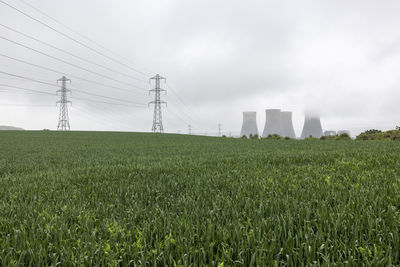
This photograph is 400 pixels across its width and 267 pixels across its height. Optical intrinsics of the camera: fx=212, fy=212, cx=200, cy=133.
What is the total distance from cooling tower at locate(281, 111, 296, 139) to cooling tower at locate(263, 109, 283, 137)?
216cm

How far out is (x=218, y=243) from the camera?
160 centimetres

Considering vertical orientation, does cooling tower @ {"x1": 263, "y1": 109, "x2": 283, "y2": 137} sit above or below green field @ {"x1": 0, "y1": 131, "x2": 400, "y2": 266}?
above

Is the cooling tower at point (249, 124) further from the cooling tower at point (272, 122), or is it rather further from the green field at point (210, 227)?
the green field at point (210, 227)

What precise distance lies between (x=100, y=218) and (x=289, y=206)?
6.49ft

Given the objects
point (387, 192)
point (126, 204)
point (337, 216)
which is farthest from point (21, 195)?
point (387, 192)

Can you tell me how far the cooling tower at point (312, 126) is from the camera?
5819 cm

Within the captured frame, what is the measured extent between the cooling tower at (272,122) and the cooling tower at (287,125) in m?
2.16

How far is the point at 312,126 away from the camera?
2328 inches

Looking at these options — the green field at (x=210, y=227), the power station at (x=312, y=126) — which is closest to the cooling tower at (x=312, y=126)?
the power station at (x=312, y=126)

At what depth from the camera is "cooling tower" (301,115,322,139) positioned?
58.2 m

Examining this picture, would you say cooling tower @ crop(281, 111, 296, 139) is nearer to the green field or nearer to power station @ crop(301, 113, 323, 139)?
power station @ crop(301, 113, 323, 139)

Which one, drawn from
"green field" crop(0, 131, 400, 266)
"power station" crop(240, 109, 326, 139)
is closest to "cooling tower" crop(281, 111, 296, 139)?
"power station" crop(240, 109, 326, 139)

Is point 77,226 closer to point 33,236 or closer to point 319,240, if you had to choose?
point 33,236

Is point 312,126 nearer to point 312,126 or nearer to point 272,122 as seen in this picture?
point 312,126
